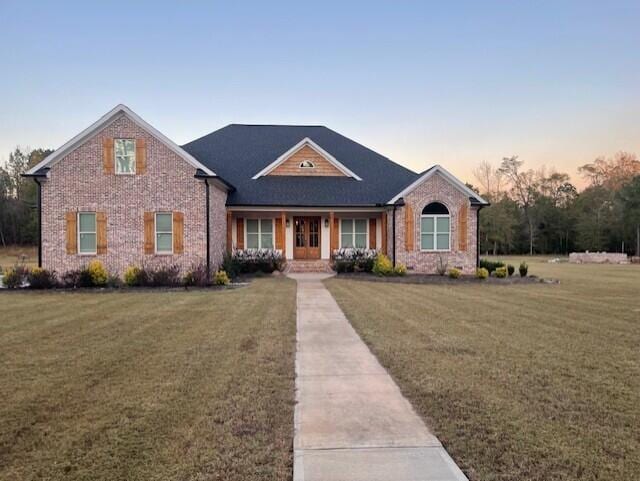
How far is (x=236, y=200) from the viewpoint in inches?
809

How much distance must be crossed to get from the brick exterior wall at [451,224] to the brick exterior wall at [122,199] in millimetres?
8944

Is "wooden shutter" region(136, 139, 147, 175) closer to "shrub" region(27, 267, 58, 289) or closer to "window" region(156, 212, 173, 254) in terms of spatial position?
"window" region(156, 212, 173, 254)

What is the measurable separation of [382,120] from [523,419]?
22894mm

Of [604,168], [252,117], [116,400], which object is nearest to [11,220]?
[252,117]

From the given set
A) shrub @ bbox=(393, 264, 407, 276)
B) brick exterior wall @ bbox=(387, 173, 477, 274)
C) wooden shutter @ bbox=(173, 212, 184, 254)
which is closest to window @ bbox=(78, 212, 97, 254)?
wooden shutter @ bbox=(173, 212, 184, 254)

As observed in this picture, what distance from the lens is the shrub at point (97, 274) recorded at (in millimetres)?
15156

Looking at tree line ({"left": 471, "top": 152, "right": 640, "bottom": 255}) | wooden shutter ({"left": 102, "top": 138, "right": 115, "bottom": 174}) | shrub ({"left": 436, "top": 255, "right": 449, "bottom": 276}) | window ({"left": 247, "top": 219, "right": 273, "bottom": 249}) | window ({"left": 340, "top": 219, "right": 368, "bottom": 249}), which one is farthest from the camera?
tree line ({"left": 471, "top": 152, "right": 640, "bottom": 255})

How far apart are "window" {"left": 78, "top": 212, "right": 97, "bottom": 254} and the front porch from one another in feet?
20.6

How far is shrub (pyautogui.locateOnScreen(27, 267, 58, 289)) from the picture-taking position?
1487 centimetres

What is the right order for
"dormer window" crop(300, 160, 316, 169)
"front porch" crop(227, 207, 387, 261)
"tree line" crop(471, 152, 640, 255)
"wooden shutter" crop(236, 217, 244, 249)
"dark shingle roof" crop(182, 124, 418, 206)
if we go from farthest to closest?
"tree line" crop(471, 152, 640, 255) → "dormer window" crop(300, 160, 316, 169) → "wooden shutter" crop(236, 217, 244, 249) → "front porch" crop(227, 207, 387, 261) → "dark shingle roof" crop(182, 124, 418, 206)

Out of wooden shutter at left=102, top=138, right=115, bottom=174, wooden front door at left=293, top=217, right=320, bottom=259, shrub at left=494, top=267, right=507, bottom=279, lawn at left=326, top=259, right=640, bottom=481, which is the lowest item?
lawn at left=326, top=259, right=640, bottom=481

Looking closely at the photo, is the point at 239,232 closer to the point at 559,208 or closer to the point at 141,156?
the point at 141,156

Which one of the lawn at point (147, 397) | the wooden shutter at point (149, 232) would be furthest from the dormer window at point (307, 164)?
the lawn at point (147, 397)

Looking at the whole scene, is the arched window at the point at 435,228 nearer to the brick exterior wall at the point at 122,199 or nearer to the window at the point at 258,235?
the window at the point at 258,235
